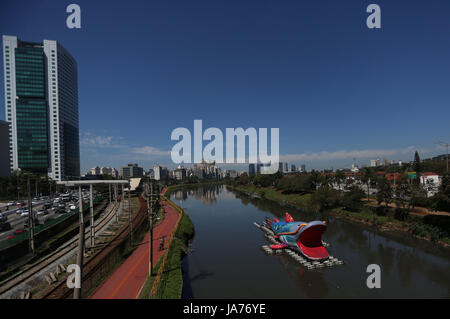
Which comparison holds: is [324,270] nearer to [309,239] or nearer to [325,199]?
[309,239]

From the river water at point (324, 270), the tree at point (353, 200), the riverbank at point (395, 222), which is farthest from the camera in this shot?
the tree at point (353, 200)

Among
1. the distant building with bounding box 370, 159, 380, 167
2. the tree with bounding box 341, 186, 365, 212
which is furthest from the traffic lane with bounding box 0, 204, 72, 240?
the distant building with bounding box 370, 159, 380, 167

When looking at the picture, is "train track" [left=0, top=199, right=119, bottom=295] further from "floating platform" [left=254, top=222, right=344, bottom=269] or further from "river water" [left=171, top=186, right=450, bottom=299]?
"floating platform" [left=254, top=222, right=344, bottom=269]

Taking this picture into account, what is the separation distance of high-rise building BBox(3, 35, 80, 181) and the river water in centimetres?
5605

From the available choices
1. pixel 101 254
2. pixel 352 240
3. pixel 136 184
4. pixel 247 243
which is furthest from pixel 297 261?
pixel 136 184

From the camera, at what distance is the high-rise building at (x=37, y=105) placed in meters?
55.2

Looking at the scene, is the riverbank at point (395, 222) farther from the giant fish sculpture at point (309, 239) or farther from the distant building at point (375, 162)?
the distant building at point (375, 162)

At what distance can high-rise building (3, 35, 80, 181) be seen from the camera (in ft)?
181

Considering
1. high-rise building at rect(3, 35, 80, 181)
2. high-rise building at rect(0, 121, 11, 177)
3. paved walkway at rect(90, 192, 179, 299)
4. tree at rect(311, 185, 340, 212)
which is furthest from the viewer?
high-rise building at rect(3, 35, 80, 181)

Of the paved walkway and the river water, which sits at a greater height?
the paved walkway

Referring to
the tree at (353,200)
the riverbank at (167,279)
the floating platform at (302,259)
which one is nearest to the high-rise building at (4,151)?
the riverbank at (167,279)

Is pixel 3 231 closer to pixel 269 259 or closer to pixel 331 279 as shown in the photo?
pixel 269 259

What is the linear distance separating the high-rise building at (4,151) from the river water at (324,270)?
49457 mm

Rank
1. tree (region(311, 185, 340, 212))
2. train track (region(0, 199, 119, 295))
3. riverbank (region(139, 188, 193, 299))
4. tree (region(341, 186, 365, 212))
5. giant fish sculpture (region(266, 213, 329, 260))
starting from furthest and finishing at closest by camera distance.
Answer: tree (region(311, 185, 340, 212)) < tree (region(341, 186, 365, 212)) < giant fish sculpture (region(266, 213, 329, 260)) < train track (region(0, 199, 119, 295)) < riverbank (region(139, 188, 193, 299))
